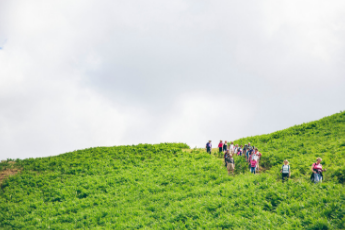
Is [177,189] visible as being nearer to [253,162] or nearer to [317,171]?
[253,162]

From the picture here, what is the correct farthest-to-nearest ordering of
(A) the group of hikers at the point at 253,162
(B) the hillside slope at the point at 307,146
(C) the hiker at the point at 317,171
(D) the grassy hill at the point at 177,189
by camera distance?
(B) the hillside slope at the point at 307,146
(A) the group of hikers at the point at 253,162
(C) the hiker at the point at 317,171
(D) the grassy hill at the point at 177,189

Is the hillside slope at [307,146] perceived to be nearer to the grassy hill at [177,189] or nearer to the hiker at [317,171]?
the grassy hill at [177,189]

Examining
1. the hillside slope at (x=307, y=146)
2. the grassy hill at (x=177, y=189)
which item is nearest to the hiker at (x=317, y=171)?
the grassy hill at (x=177, y=189)

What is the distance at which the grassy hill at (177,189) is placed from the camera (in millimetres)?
12625

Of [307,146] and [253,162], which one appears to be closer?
[253,162]

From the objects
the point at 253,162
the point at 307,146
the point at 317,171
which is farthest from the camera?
the point at 307,146

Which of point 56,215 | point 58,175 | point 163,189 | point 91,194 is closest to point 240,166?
point 163,189

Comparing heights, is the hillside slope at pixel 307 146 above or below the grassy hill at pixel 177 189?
above

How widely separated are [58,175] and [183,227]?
1792 cm

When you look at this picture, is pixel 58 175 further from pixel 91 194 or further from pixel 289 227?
pixel 289 227

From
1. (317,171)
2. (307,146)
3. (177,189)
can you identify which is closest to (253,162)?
(317,171)

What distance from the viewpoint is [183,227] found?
44.1 feet

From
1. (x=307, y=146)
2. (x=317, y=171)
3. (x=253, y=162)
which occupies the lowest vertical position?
(x=317, y=171)

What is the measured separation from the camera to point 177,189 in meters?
19.4
